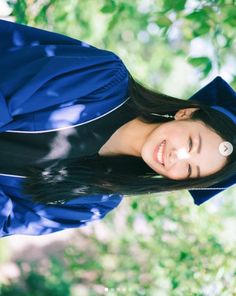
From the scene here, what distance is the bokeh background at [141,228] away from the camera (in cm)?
358

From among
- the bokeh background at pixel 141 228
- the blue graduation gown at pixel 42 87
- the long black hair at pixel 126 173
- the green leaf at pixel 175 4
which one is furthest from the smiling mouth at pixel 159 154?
the bokeh background at pixel 141 228

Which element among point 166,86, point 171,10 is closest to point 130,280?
point 166,86

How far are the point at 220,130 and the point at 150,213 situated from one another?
2012 mm

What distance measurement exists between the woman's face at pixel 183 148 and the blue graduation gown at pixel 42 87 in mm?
240

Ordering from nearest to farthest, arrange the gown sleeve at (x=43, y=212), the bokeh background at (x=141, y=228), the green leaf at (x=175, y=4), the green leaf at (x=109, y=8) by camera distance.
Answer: the gown sleeve at (x=43, y=212) → the green leaf at (x=175, y=4) → the green leaf at (x=109, y=8) → the bokeh background at (x=141, y=228)

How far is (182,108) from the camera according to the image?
211 centimetres

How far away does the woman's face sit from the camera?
6.68 feet

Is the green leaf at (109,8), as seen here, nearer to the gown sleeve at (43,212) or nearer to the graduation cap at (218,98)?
the graduation cap at (218,98)

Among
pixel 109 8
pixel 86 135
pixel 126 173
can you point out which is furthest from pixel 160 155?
pixel 109 8

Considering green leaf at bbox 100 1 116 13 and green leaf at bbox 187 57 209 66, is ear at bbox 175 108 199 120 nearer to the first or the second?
green leaf at bbox 187 57 209 66

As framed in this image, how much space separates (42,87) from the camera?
170cm

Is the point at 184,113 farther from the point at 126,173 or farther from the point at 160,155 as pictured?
the point at 126,173

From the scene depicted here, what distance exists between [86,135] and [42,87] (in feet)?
0.99

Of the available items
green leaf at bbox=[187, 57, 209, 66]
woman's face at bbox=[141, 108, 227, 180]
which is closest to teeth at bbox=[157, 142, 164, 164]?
woman's face at bbox=[141, 108, 227, 180]
